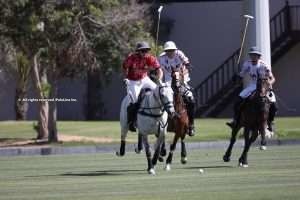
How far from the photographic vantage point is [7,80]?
174 ft

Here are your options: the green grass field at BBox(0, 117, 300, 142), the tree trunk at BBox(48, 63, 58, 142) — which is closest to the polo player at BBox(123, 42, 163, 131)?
the green grass field at BBox(0, 117, 300, 142)

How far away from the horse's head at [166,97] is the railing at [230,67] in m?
29.1

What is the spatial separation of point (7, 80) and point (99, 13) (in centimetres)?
1616

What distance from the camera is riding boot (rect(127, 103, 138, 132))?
22891 mm

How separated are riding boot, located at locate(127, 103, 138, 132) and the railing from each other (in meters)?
27.5

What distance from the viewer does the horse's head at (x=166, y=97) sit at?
21453 mm

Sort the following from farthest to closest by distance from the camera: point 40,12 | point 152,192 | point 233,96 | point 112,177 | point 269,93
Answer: point 233,96
point 40,12
point 269,93
point 112,177
point 152,192

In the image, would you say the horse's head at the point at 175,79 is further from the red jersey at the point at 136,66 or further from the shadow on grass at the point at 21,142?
the shadow on grass at the point at 21,142

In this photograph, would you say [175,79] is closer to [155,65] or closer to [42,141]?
[155,65]

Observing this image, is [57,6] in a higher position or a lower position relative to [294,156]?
higher

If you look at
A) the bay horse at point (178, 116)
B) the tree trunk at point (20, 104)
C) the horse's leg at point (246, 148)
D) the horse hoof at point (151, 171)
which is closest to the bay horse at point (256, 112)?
the horse's leg at point (246, 148)

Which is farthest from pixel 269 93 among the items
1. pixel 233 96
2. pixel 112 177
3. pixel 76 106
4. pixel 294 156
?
pixel 76 106

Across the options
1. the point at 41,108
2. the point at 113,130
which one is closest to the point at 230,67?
the point at 113,130

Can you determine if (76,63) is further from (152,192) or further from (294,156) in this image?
(152,192)
